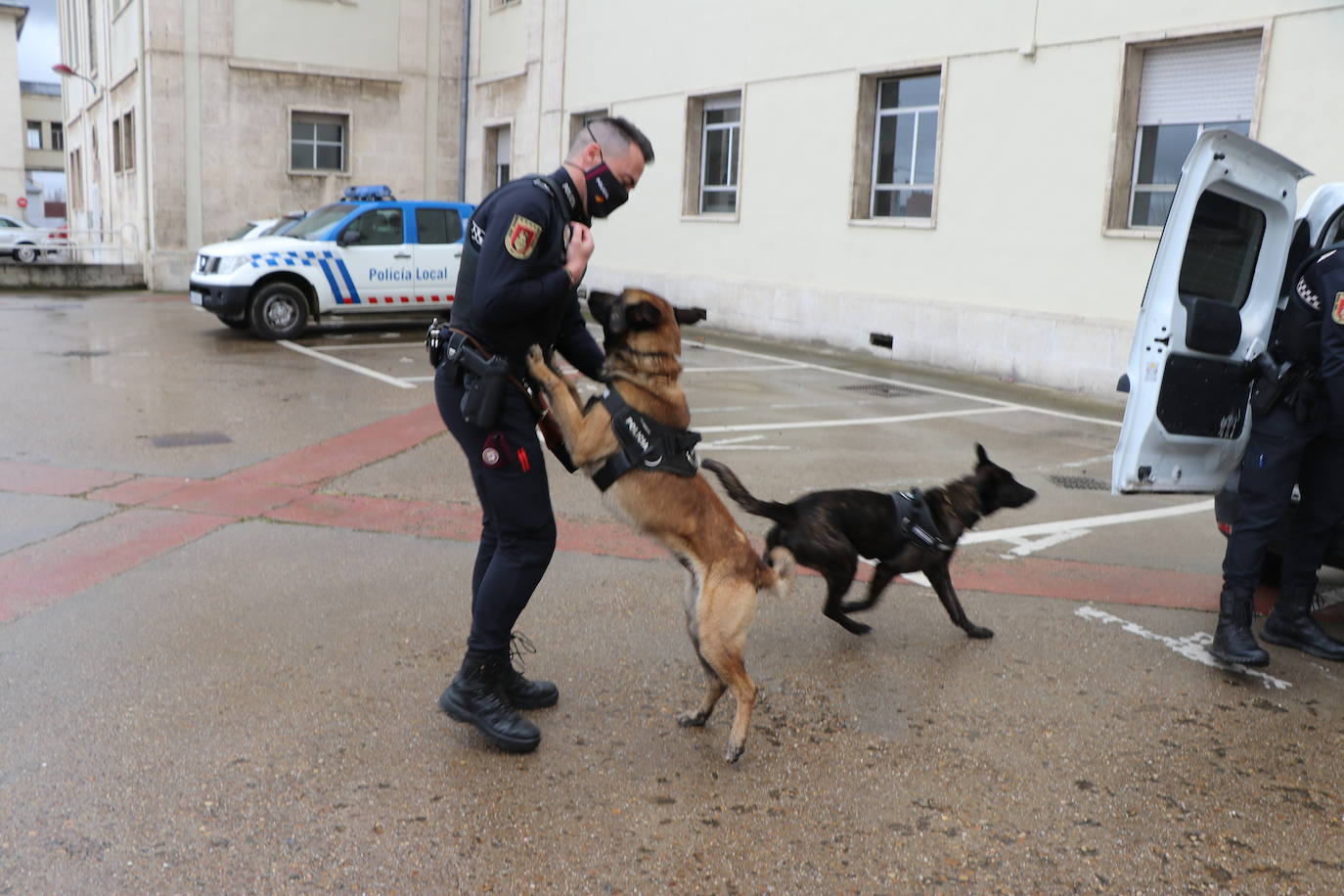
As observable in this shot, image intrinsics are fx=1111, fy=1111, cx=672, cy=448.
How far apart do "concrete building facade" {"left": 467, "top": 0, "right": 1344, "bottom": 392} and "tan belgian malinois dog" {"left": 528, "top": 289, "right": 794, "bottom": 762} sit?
858cm

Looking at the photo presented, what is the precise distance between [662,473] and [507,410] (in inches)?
20.1

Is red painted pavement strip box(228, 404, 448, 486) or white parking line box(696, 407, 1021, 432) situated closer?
red painted pavement strip box(228, 404, 448, 486)

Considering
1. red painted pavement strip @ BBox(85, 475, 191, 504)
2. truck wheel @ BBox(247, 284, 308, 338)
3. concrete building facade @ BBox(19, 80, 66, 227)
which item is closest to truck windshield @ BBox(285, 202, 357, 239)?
truck wheel @ BBox(247, 284, 308, 338)

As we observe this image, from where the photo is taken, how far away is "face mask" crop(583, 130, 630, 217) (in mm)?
3404

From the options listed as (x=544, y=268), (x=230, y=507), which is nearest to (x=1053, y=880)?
(x=544, y=268)

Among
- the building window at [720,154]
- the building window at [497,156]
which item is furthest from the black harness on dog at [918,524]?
the building window at [497,156]

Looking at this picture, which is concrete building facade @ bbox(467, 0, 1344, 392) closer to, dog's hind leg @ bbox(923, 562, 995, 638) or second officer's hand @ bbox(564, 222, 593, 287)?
dog's hind leg @ bbox(923, 562, 995, 638)

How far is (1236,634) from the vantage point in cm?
434

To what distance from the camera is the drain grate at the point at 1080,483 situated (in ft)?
24.1

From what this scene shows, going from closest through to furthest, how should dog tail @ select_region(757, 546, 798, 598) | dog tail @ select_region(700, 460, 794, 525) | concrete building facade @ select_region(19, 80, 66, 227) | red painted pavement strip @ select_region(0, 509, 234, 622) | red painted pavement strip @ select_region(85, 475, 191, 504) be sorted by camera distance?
dog tail @ select_region(757, 546, 798, 598) → dog tail @ select_region(700, 460, 794, 525) → red painted pavement strip @ select_region(0, 509, 234, 622) → red painted pavement strip @ select_region(85, 475, 191, 504) → concrete building facade @ select_region(19, 80, 66, 227)

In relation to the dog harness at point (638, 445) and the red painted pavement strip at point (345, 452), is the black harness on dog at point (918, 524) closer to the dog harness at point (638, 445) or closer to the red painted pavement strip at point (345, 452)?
the dog harness at point (638, 445)

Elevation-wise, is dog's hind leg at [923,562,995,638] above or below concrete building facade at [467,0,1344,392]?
below

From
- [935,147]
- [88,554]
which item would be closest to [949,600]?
[88,554]

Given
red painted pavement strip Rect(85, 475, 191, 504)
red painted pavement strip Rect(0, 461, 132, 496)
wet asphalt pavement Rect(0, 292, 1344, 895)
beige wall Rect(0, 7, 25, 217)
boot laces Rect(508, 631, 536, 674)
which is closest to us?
wet asphalt pavement Rect(0, 292, 1344, 895)
